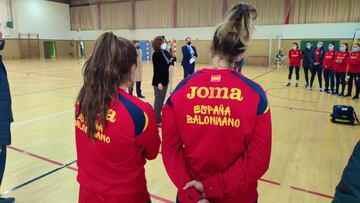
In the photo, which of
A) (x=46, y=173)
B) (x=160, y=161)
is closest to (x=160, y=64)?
(x=160, y=161)

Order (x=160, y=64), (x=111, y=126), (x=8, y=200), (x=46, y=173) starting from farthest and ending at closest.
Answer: (x=160, y=64)
(x=46, y=173)
(x=8, y=200)
(x=111, y=126)

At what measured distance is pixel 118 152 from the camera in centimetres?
139

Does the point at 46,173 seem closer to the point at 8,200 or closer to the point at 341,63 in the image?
the point at 8,200

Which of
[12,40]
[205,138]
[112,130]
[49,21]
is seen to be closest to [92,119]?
[112,130]

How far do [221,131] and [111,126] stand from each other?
1.86 feet

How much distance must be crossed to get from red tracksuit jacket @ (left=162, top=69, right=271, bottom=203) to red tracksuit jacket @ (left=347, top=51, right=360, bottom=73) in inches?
340

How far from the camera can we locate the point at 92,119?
4.51 ft

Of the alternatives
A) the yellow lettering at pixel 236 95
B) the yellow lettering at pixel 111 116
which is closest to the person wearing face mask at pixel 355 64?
the yellow lettering at pixel 236 95

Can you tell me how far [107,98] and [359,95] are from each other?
9.84m

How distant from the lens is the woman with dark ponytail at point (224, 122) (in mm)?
1194

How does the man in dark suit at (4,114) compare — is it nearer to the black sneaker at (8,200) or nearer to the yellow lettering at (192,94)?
the black sneaker at (8,200)

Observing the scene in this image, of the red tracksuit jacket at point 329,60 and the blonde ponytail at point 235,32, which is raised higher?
the blonde ponytail at point 235,32

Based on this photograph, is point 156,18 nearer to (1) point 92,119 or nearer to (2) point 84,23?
(2) point 84,23

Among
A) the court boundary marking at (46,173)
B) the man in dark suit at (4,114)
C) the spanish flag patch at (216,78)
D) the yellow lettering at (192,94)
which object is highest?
the spanish flag patch at (216,78)
